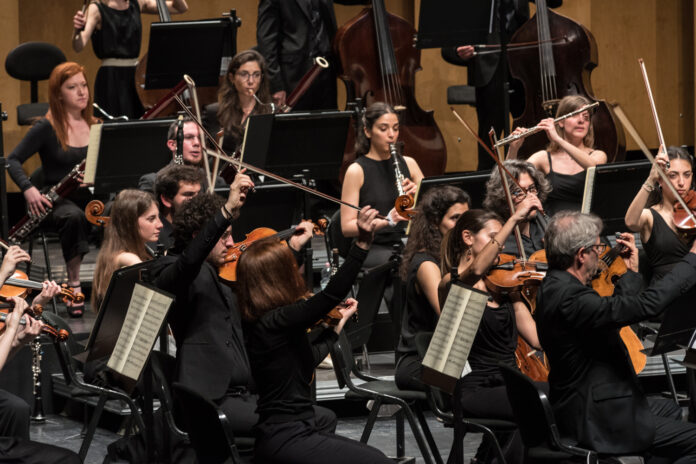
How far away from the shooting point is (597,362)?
2977 mm

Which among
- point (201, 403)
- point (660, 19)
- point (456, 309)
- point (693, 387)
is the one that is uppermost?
point (660, 19)

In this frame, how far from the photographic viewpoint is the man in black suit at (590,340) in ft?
9.69

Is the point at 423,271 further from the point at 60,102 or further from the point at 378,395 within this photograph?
the point at 60,102

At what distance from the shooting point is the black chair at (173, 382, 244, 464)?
2834mm

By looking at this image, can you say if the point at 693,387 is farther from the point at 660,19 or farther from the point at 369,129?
the point at 660,19

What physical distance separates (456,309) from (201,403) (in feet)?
2.26

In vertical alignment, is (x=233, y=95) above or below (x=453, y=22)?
below

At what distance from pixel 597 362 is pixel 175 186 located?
69.7 inches

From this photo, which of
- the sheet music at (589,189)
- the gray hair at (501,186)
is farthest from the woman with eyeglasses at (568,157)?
the sheet music at (589,189)

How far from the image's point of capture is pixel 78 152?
5156 millimetres

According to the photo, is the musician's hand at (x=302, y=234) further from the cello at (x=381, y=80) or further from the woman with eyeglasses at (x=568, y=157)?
the cello at (x=381, y=80)

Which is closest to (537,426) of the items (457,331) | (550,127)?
(457,331)

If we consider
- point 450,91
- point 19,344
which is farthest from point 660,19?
point 19,344

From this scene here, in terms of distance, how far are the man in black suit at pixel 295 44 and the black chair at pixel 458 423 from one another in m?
2.56
